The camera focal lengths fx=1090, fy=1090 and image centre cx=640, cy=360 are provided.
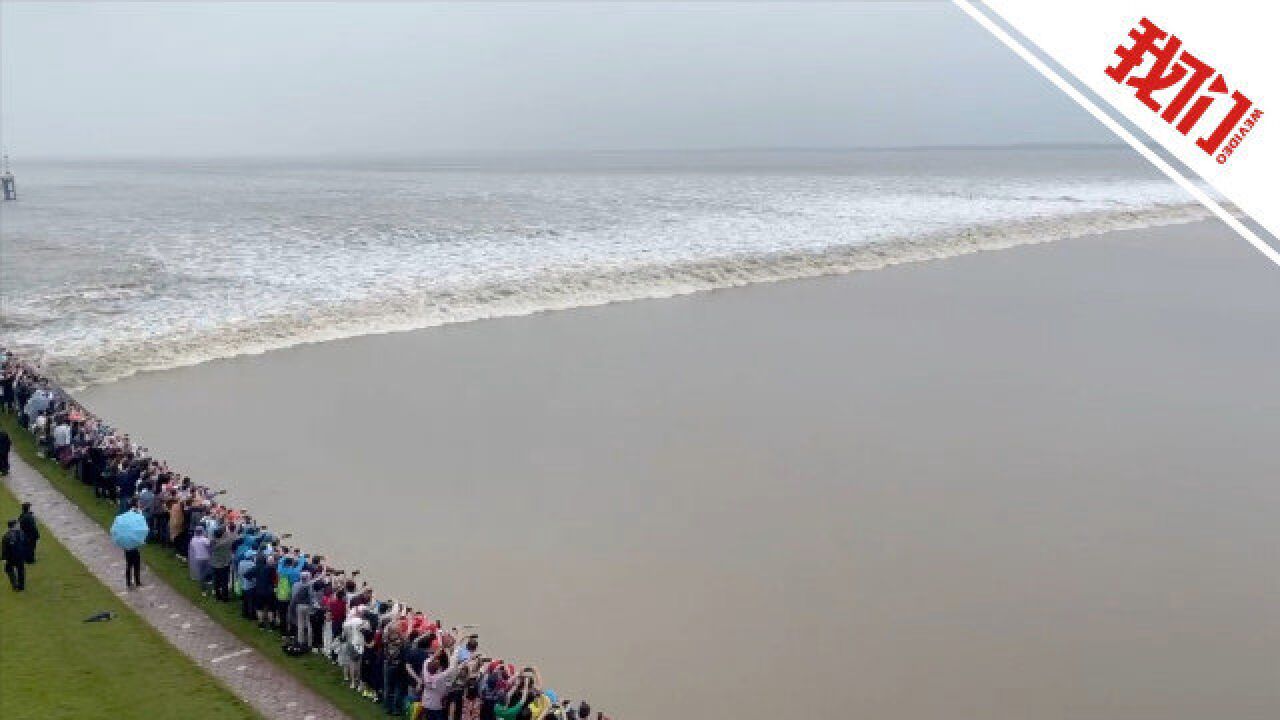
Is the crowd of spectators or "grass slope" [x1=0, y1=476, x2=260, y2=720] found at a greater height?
the crowd of spectators

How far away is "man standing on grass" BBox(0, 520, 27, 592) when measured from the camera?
49.2 feet

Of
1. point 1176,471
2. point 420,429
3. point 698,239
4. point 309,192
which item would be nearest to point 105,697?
point 420,429

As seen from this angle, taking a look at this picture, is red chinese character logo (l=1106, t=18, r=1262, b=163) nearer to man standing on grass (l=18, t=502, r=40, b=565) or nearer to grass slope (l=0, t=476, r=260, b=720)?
grass slope (l=0, t=476, r=260, b=720)

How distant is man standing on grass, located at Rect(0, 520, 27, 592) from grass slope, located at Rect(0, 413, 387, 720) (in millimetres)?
1612

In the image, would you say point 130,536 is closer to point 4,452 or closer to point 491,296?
point 4,452

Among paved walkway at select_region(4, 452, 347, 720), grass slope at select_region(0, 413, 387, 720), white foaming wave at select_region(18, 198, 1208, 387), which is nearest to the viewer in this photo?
paved walkway at select_region(4, 452, 347, 720)

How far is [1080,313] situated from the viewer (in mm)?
36688

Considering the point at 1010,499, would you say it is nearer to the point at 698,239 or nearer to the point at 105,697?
the point at 105,697

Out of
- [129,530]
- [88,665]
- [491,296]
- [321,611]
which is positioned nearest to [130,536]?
[129,530]

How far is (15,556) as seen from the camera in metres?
15.1

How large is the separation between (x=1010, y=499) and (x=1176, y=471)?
3814 millimetres

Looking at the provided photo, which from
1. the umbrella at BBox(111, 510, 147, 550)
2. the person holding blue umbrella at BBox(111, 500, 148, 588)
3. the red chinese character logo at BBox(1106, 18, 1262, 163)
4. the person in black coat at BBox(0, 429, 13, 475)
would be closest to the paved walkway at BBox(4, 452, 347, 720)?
the person holding blue umbrella at BBox(111, 500, 148, 588)

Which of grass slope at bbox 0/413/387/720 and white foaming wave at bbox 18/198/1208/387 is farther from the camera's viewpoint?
white foaming wave at bbox 18/198/1208/387

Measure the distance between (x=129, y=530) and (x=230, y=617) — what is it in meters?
1.87
